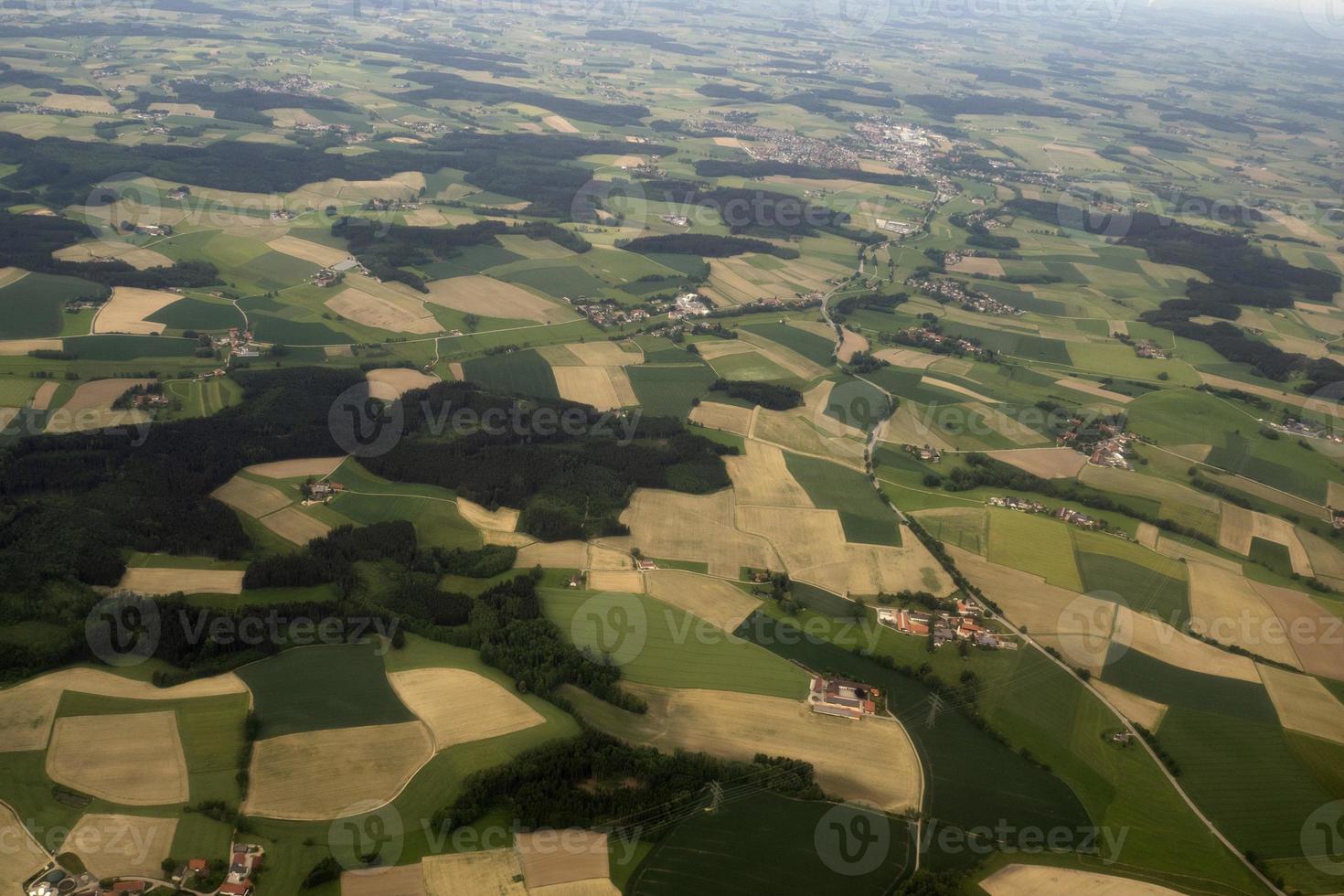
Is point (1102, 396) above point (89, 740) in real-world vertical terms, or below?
above

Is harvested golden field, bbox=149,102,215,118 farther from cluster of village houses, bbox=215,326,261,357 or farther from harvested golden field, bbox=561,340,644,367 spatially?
harvested golden field, bbox=561,340,644,367

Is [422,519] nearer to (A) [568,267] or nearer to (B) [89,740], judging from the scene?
(B) [89,740]

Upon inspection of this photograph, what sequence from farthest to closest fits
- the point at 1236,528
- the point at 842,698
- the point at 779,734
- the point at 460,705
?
the point at 1236,528, the point at 842,698, the point at 779,734, the point at 460,705

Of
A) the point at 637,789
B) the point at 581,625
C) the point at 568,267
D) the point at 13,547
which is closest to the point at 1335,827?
the point at 637,789

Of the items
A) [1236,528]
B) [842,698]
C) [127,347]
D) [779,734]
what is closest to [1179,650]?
[1236,528]

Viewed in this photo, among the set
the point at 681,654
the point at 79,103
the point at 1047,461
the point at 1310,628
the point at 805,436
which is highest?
the point at 79,103

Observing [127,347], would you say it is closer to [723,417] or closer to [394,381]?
[394,381]

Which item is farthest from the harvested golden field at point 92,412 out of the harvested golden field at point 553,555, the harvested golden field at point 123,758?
the harvested golden field at point 553,555
